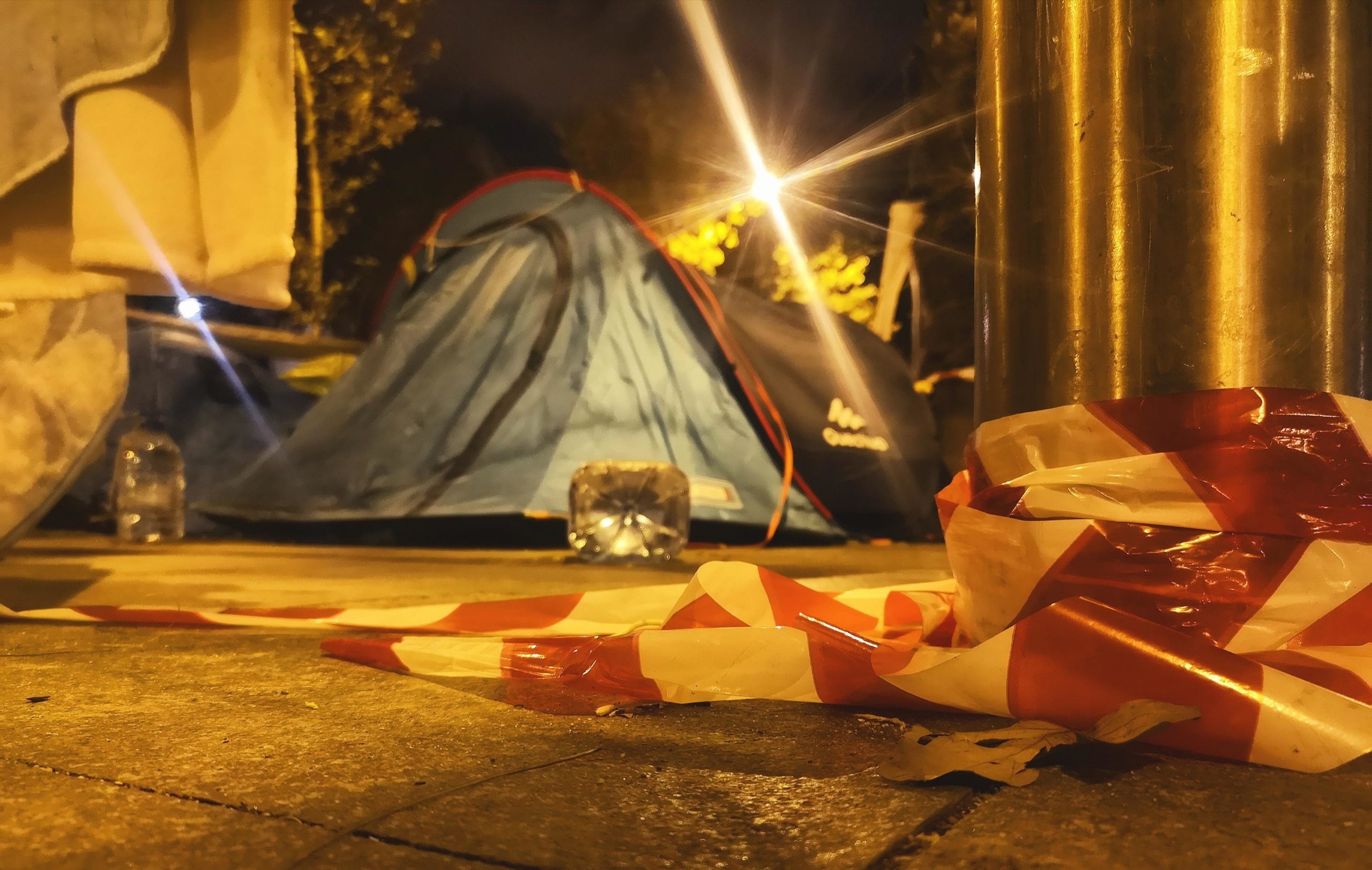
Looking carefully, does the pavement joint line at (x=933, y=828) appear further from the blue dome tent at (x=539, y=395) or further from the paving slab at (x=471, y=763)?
the blue dome tent at (x=539, y=395)

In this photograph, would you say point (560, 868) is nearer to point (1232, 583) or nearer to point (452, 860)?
point (452, 860)

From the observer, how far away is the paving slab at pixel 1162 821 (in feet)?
1.72

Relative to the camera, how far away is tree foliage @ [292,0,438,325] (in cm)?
688

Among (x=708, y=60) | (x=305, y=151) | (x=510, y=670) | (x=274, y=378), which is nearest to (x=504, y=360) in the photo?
(x=274, y=378)

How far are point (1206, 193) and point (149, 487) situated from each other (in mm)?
4128

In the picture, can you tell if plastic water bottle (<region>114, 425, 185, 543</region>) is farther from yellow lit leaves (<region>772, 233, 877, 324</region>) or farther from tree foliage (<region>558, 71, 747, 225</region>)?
tree foliage (<region>558, 71, 747, 225</region>)

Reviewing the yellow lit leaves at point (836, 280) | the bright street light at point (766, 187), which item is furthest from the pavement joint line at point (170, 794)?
the bright street light at point (766, 187)

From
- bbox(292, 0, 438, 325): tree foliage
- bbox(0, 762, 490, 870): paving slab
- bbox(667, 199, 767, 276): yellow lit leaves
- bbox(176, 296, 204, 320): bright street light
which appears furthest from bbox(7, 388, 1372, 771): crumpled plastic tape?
bbox(292, 0, 438, 325): tree foliage

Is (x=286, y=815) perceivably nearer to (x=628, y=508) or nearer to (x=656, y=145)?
(x=628, y=508)

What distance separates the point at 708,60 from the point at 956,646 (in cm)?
771

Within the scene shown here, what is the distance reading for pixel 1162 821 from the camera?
58cm

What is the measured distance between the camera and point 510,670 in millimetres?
1021

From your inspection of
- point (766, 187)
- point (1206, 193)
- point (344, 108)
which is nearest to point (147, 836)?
point (1206, 193)

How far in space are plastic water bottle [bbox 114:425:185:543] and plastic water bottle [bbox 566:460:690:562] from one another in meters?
1.75
